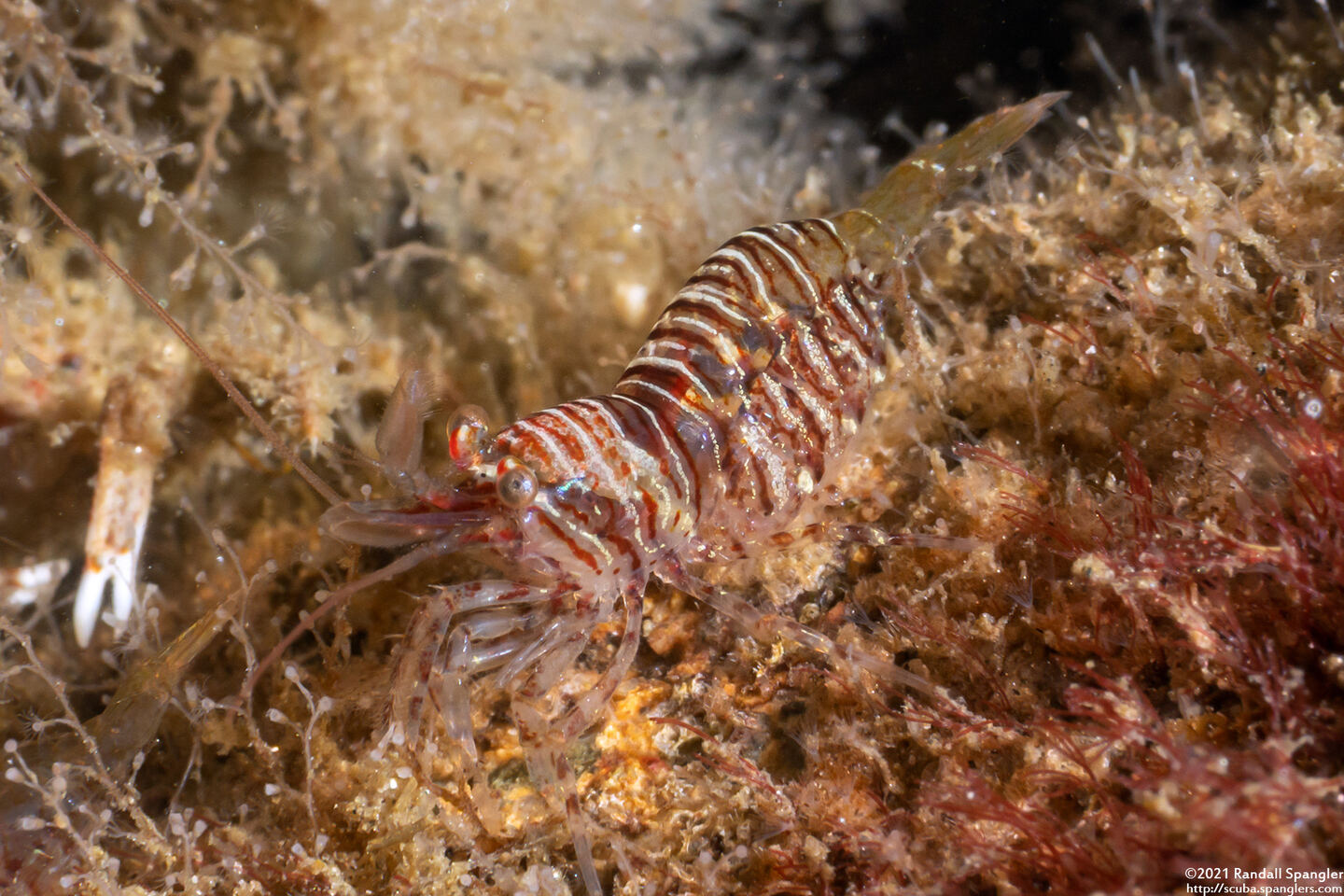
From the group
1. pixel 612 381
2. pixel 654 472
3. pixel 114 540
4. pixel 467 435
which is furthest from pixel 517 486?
pixel 114 540

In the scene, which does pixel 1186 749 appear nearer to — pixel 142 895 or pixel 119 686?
pixel 142 895

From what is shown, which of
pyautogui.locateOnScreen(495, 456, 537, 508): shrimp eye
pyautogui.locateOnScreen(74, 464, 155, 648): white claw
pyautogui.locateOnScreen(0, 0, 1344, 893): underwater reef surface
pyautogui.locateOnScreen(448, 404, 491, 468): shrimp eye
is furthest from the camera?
pyautogui.locateOnScreen(74, 464, 155, 648): white claw

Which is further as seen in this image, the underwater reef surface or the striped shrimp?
the striped shrimp

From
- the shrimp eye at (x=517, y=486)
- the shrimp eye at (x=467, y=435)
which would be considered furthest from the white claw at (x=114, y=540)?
the shrimp eye at (x=517, y=486)

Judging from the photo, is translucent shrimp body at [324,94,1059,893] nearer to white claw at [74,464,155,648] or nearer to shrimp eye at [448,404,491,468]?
shrimp eye at [448,404,491,468]

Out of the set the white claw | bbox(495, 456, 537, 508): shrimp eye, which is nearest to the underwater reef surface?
the white claw

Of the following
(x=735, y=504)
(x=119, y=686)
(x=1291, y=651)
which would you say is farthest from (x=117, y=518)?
(x=1291, y=651)

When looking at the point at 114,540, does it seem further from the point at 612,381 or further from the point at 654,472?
the point at 654,472
